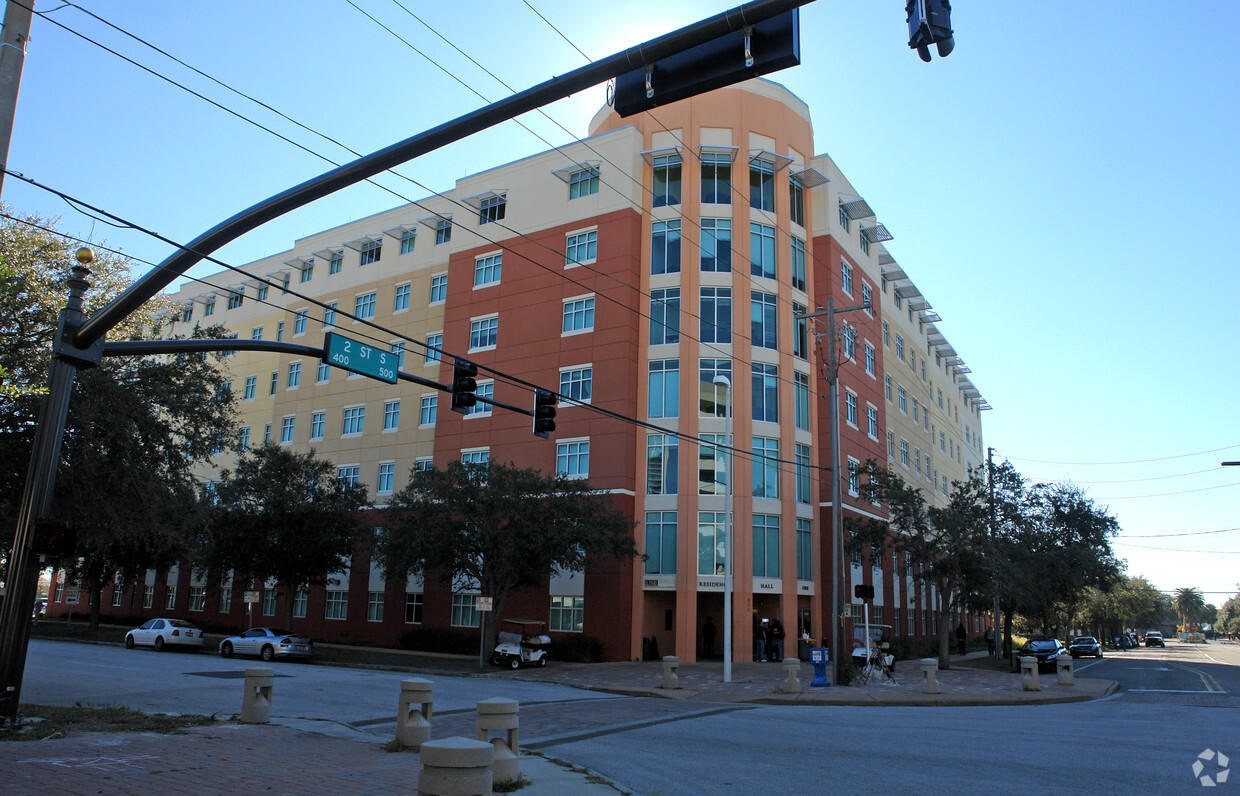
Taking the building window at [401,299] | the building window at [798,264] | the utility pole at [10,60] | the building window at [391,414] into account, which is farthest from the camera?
the building window at [401,299]

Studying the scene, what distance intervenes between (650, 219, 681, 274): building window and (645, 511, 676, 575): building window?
36.8ft

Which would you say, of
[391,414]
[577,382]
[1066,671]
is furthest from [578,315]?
[1066,671]

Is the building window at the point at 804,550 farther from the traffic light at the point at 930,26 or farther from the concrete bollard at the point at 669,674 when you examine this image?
the traffic light at the point at 930,26

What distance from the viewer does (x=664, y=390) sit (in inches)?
1496

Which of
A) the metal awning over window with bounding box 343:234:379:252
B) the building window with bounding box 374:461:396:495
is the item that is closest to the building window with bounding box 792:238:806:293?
the building window with bounding box 374:461:396:495

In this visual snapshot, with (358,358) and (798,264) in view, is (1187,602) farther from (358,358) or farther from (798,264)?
(358,358)

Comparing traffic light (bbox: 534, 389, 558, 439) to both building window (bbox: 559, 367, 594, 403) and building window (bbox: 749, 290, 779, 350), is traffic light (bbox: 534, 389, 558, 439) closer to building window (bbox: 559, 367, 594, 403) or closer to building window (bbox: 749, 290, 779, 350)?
building window (bbox: 559, 367, 594, 403)

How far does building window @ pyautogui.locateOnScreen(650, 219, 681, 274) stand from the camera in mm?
39159

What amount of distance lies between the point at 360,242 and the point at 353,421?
36.6ft

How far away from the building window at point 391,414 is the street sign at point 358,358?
34131 millimetres

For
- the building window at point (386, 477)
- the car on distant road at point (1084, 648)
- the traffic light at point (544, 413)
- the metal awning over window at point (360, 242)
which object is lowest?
the car on distant road at point (1084, 648)

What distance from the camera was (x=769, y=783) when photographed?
32.0 feet

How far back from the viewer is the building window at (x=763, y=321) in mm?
38812

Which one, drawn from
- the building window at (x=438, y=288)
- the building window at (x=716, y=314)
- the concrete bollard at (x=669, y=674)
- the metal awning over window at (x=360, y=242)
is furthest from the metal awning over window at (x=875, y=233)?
the concrete bollard at (x=669, y=674)
